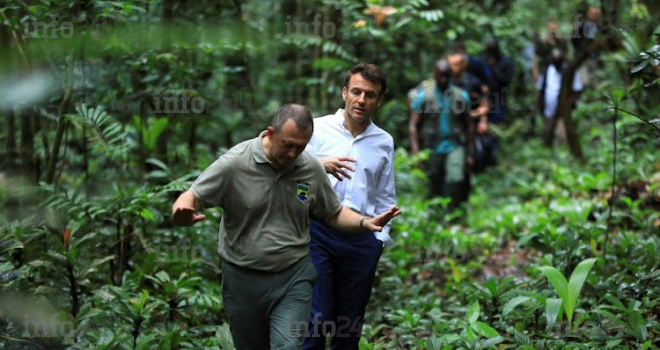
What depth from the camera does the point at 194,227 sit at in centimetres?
734

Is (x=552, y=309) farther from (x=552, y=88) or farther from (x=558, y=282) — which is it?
(x=552, y=88)

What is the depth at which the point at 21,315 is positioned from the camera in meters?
5.30

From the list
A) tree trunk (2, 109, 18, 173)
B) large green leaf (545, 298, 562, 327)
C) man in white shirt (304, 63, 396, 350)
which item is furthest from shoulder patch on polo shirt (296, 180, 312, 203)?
tree trunk (2, 109, 18, 173)

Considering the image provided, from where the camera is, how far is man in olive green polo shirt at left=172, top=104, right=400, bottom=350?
423 centimetres

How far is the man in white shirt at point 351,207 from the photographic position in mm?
5016

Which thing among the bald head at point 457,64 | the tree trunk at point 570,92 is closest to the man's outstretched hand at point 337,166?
the bald head at point 457,64

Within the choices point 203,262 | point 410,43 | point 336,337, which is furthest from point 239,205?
point 410,43

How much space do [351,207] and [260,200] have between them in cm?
86

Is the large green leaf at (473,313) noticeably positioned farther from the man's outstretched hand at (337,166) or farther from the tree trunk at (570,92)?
the tree trunk at (570,92)

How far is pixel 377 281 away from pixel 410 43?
265 inches

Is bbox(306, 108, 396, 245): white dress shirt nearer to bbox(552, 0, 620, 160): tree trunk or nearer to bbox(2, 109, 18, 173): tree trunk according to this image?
bbox(2, 109, 18, 173): tree trunk

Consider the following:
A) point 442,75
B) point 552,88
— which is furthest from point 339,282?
point 552,88

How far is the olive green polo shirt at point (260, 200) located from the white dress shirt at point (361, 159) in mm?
529

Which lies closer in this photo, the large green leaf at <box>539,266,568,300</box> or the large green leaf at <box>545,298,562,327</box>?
the large green leaf at <box>545,298,562,327</box>
